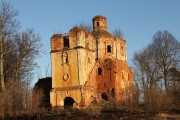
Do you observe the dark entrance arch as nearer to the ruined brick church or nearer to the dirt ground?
the ruined brick church

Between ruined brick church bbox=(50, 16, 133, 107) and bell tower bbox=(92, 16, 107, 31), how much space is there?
2368 mm

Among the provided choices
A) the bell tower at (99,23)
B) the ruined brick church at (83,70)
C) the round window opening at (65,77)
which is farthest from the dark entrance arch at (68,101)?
the bell tower at (99,23)

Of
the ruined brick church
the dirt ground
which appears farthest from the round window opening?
the dirt ground

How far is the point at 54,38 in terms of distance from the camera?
32688 millimetres

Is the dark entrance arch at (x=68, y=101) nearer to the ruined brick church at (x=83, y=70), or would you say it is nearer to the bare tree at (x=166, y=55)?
the ruined brick church at (x=83, y=70)

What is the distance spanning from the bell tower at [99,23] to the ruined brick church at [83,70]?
2.37 meters

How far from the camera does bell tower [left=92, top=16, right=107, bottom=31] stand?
36500 millimetres

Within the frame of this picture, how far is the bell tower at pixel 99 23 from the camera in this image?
120 ft

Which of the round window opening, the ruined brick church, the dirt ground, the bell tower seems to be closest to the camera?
the dirt ground

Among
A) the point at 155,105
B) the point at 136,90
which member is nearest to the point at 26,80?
the point at 136,90

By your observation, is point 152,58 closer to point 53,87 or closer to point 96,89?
point 96,89

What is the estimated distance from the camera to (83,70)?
30.9 metres

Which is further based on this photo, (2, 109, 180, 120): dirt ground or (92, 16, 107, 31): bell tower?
(92, 16, 107, 31): bell tower

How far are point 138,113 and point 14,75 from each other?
1092 centimetres
